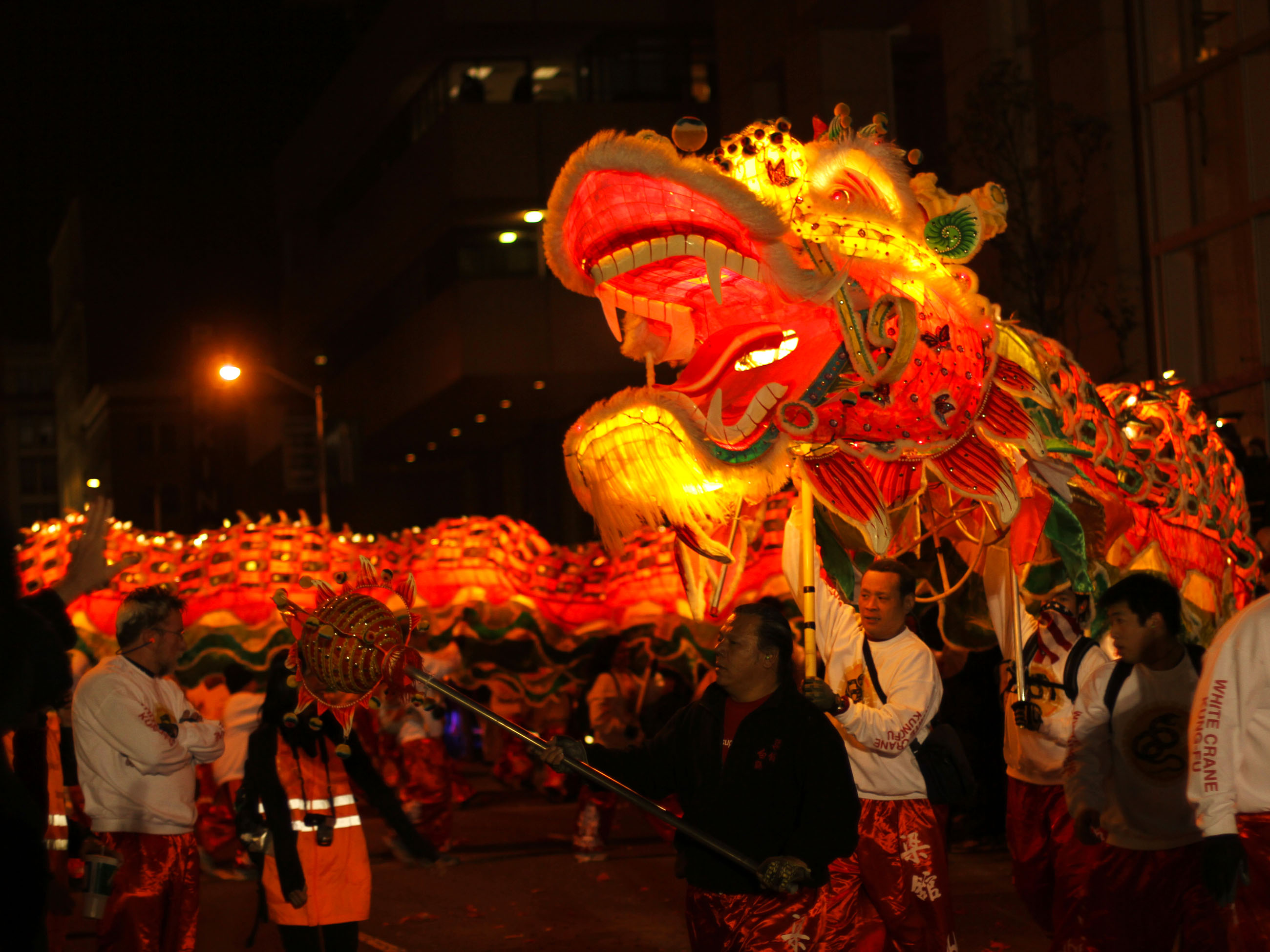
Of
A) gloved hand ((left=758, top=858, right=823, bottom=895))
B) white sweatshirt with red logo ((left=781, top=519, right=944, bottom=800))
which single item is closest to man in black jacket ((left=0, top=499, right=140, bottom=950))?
gloved hand ((left=758, top=858, right=823, bottom=895))

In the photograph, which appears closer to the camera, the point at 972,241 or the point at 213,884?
the point at 972,241

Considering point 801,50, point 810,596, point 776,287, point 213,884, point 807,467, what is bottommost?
point 213,884

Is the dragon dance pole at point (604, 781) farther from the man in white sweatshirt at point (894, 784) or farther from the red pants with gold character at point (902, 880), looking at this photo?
the red pants with gold character at point (902, 880)

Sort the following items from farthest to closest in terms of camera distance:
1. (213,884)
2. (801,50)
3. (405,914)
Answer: (801,50) → (213,884) → (405,914)

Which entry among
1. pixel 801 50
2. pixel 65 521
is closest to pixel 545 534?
pixel 801 50

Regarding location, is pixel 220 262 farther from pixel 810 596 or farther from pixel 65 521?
pixel 810 596

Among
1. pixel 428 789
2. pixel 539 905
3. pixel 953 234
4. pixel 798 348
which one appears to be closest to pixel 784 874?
pixel 798 348

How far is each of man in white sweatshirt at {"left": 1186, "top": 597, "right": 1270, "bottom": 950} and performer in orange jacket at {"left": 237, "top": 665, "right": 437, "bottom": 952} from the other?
3.24m

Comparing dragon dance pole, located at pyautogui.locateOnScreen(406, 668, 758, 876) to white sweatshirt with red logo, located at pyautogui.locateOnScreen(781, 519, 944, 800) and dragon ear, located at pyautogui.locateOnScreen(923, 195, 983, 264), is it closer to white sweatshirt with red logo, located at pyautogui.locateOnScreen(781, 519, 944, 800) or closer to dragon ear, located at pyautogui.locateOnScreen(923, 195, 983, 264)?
white sweatshirt with red logo, located at pyautogui.locateOnScreen(781, 519, 944, 800)

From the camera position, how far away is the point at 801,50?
2230 centimetres

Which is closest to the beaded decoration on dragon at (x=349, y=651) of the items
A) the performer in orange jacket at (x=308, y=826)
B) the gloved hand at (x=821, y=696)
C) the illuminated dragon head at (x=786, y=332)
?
the performer in orange jacket at (x=308, y=826)

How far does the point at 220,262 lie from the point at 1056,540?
66224mm

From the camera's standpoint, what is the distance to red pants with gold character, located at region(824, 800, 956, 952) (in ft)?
20.0

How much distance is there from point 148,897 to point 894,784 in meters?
2.92
